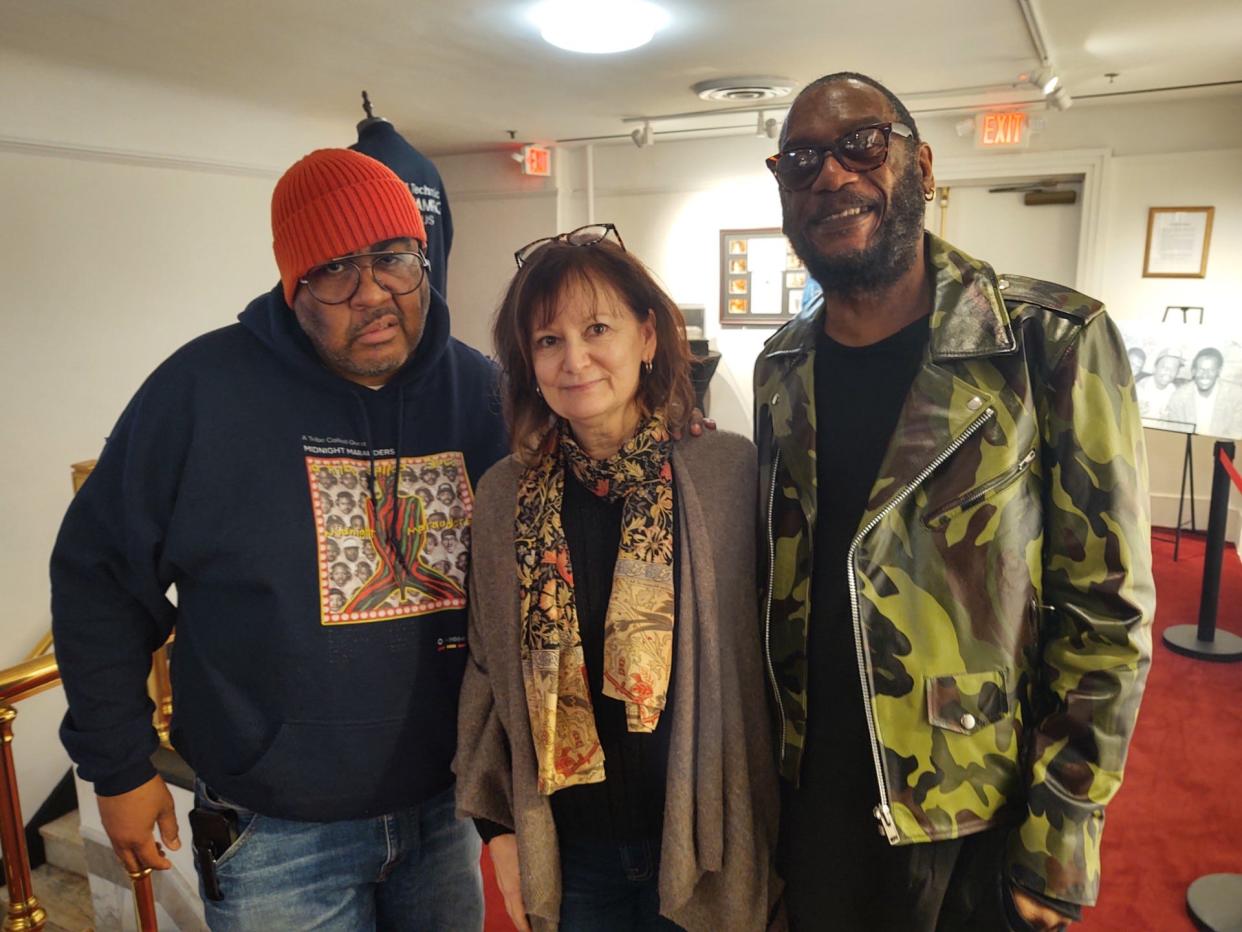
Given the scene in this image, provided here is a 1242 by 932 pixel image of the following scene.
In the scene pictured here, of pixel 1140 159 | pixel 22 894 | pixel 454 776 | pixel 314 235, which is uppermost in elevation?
pixel 1140 159

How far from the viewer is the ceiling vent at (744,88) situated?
14.1 ft

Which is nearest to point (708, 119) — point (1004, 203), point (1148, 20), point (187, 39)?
point (1004, 203)

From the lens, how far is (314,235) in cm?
125

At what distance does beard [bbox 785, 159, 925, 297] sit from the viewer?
1.17 meters

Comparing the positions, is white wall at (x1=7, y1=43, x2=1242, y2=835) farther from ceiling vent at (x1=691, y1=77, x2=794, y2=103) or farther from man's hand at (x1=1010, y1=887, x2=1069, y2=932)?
man's hand at (x1=1010, y1=887, x2=1069, y2=932)

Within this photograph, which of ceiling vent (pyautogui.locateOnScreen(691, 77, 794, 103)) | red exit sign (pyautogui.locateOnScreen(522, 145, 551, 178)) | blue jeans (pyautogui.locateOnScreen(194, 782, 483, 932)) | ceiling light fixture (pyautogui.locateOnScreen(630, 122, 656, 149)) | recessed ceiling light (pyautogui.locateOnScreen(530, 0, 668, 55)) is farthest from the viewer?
red exit sign (pyautogui.locateOnScreen(522, 145, 551, 178))

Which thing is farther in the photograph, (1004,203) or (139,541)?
(1004,203)

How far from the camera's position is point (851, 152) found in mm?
1181

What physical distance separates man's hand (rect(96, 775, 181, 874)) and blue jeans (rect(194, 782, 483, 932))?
7cm

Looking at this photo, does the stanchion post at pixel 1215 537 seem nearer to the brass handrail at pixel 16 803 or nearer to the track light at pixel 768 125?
the track light at pixel 768 125

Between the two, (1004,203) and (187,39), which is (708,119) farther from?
(187,39)

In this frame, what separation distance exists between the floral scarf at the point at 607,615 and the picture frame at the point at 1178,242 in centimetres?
535

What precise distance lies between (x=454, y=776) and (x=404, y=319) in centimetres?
71

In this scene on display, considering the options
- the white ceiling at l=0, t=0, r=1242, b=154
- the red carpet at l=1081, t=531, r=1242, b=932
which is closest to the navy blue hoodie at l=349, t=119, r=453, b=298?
the white ceiling at l=0, t=0, r=1242, b=154
